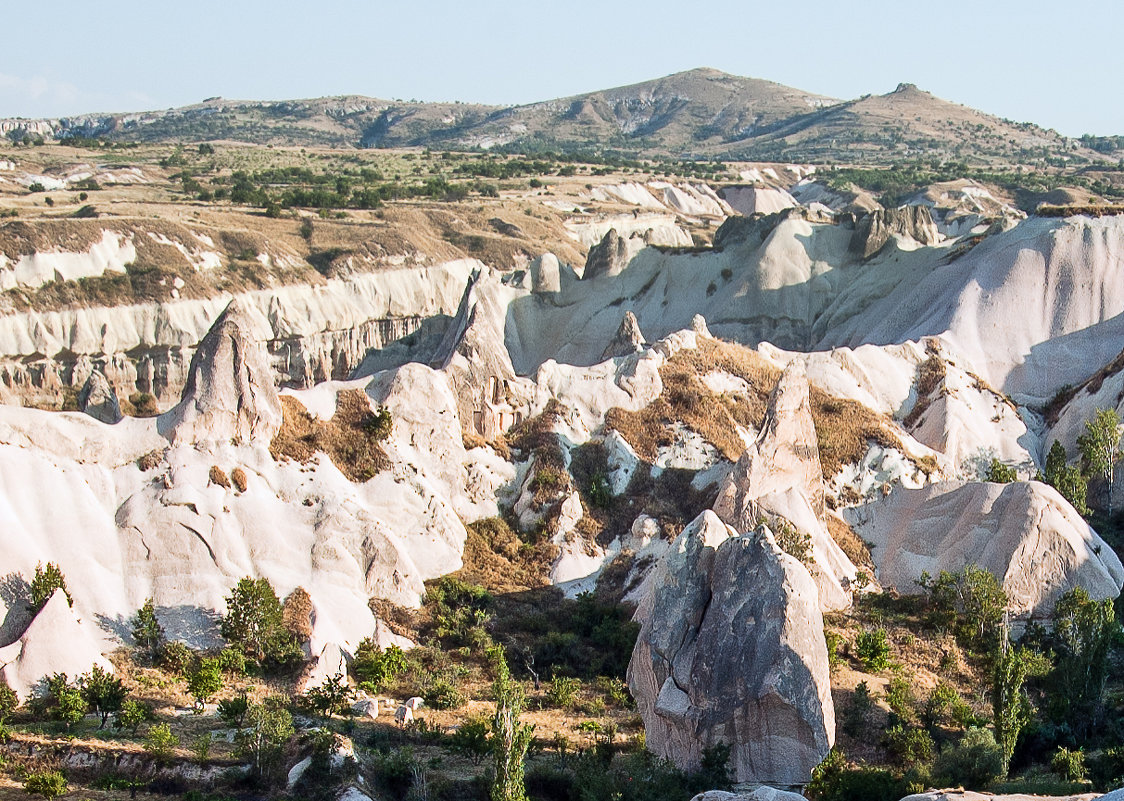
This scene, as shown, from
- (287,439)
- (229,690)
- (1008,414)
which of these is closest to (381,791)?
(229,690)

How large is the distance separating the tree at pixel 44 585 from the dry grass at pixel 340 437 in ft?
21.1

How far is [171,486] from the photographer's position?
2762cm

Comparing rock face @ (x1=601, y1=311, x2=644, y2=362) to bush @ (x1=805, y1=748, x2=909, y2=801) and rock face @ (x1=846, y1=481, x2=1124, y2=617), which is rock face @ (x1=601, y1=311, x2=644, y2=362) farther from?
bush @ (x1=805, y1=748, x2=909, y2=801)

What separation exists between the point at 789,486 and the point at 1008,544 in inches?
221

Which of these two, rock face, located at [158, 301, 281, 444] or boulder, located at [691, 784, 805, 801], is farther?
rock face, located at [158, 301, 281, 444]

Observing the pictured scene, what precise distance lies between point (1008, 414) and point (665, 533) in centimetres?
1687

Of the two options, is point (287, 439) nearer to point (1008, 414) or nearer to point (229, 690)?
point (229, 690)

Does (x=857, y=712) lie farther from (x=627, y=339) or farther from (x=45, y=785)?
(x=627, y=339)

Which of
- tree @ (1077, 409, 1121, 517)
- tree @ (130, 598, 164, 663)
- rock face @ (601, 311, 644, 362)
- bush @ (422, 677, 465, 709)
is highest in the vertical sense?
rock face @ (601, 311, 644, 362)

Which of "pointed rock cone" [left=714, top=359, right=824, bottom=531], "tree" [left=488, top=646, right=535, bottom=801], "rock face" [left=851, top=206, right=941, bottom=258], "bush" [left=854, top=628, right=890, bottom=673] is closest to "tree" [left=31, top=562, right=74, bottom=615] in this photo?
"tree" [left=488, top=646, right=535, bottom=801]

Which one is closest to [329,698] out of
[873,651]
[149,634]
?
[149,634]

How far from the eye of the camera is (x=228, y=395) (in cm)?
2912

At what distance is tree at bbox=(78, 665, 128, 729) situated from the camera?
21.9 metres

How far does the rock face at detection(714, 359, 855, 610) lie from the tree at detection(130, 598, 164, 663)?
13972 mm
